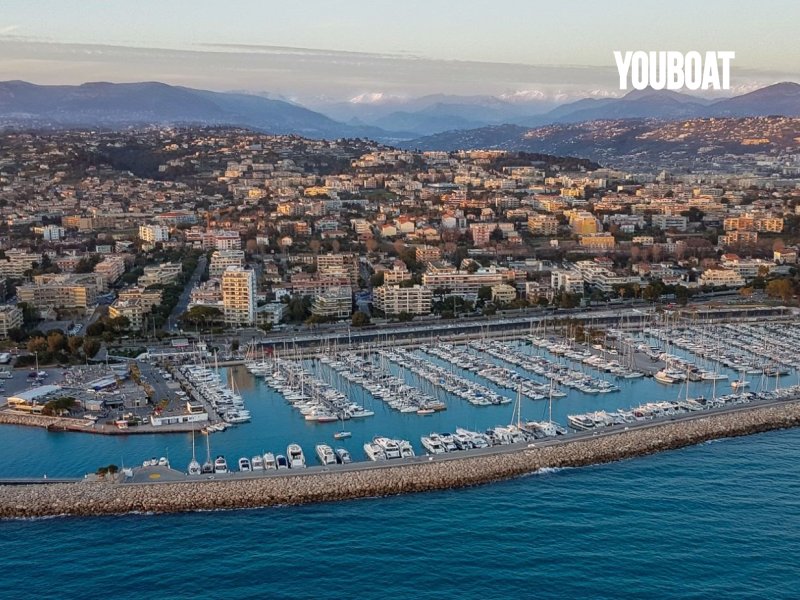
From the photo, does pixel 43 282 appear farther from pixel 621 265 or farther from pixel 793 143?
pixel 793 143

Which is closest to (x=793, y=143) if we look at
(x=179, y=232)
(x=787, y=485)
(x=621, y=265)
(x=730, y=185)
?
(x=730, y=185)

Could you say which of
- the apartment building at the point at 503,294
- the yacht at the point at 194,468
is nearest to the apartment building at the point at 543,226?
the apartment building at the point at 503,294

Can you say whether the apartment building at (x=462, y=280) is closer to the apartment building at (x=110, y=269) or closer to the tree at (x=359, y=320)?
the tree at (x=359, y=320)

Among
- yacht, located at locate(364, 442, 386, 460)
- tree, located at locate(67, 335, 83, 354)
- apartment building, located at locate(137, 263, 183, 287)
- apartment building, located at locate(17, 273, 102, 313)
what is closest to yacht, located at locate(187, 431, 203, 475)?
yacht, located at locate(364, 442, 386, 460)

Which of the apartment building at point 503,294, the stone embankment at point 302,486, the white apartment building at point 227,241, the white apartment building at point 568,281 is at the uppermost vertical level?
the white apartment building at point 227,241

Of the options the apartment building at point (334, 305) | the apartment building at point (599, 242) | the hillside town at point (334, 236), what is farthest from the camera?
the apartment building at point (599, 242)

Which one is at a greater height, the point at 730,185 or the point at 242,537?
the point at 730,185
